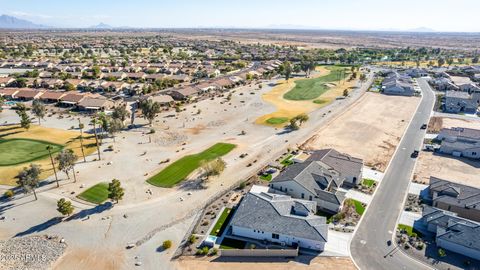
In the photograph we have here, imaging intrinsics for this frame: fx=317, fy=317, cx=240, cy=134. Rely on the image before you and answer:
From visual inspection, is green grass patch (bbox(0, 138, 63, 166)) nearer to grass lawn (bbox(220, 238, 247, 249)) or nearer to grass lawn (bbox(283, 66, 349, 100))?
grass lawn (bbox(220, 238, 247, 249))

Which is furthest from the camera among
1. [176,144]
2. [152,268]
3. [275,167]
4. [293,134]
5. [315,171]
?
[293,134]

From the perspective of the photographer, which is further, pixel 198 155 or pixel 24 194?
pixel 198 155

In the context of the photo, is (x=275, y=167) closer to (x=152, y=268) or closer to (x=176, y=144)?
(x=176, y=144)

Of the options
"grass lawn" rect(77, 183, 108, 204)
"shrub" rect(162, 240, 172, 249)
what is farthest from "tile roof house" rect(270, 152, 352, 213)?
"grass lawn" rect(77, 183, 108, 204)

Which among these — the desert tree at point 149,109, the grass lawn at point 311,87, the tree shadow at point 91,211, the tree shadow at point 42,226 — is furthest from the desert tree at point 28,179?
the grass lawn at point 311,87

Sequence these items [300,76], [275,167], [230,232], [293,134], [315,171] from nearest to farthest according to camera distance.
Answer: [230,232]
[315,171]
[275,167]
[293,134]
[300,76]

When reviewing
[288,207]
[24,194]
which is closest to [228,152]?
[288,207]

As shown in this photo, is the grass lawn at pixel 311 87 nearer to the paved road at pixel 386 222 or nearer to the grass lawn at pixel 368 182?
the paved road at pixel 386 222
